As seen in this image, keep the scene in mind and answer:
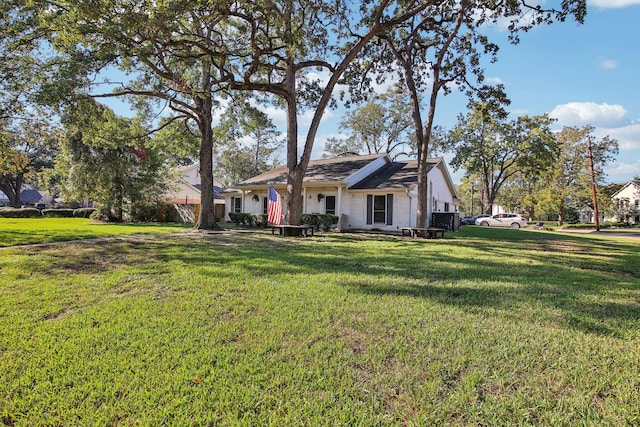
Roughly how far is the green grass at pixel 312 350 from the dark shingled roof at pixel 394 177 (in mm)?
11495

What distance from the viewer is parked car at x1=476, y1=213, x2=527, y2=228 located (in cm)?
3244

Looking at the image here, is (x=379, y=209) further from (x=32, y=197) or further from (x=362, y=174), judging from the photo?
(x=32, y=197)

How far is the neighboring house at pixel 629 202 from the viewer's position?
44.6 meters

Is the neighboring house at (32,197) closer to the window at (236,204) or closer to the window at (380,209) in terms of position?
the window at (236,204)

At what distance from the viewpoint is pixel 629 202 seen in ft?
154

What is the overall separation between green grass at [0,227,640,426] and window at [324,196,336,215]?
13.0 meters

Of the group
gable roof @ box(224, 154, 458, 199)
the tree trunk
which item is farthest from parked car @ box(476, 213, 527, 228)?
the tree trunk

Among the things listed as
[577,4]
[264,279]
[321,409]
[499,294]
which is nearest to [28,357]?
[321,409]

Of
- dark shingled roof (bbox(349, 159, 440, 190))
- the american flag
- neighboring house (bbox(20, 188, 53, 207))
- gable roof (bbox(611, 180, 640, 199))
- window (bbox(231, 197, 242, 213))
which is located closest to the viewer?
the american flag

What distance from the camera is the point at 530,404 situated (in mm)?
2291

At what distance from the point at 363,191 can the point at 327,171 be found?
11.0 ft

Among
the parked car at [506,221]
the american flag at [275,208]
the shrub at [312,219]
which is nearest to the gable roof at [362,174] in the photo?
the shrub at [312,219]

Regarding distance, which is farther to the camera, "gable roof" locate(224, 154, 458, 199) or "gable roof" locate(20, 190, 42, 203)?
"gable roof" locate(20, 190, 42, 203)

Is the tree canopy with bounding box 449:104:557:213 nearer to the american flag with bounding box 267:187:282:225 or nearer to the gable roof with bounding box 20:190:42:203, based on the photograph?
the american flag with bounding box 267:187:282:225
